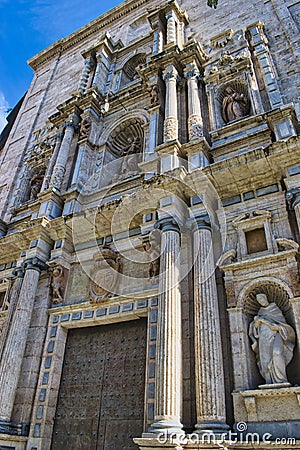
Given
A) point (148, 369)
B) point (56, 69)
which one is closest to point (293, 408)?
point (148, 369)

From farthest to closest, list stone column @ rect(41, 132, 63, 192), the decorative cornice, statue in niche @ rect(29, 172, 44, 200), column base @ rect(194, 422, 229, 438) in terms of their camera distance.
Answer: the decorative cornice
statue in niche @ rect(29, 172, 44, 200)
stone column @ rect(41, 132, 63, 192)
column base @ rect(194, 422, 229, 438)

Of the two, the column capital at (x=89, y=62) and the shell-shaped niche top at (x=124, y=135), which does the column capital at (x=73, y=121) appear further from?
the column capital at (x=89, y=62)

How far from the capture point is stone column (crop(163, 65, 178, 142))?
9195 millimetres

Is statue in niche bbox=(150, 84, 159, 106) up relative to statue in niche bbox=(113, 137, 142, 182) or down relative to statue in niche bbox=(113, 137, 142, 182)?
up

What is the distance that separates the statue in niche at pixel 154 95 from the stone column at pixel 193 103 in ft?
3.12

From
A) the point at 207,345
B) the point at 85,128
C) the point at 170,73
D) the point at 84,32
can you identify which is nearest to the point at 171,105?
the point at 170,73

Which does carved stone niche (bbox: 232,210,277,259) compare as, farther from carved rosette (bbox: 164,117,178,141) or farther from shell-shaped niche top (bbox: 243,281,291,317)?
carved rosette (bbox: 164,117,178,141)

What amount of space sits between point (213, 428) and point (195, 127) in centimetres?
666

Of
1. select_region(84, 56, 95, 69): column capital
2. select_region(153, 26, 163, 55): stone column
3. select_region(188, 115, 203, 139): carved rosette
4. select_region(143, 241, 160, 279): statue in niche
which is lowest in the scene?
select_region(143, 241, 160, 279): statue in niche

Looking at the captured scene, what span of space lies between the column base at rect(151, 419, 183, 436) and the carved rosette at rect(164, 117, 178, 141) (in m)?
6.13

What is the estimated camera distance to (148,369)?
6.36 m

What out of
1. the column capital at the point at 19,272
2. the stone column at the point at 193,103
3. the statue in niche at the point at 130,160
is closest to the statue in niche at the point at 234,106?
the stone column at the point at 193,103

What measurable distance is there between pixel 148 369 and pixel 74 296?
9.96 ft

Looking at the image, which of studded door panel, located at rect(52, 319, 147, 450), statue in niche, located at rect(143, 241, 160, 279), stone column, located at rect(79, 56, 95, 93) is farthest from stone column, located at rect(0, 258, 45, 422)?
stone column, located at rect(79, 56, 95, 93)
